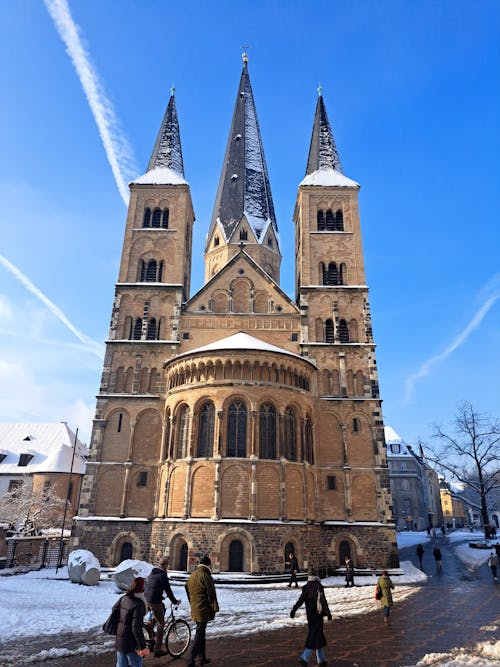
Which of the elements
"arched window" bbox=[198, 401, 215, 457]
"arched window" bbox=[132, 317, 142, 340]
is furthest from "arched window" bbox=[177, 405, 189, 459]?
"arched window" bbox=[132, 317, 142, 340]

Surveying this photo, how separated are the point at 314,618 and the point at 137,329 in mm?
26390

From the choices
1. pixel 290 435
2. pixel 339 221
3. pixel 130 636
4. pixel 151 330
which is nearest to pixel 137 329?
pixel 151 330

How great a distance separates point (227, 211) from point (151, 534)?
27.3 metres

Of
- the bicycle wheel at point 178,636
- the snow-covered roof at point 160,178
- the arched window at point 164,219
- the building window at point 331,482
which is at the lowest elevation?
the bicycle wheel at point 178,636

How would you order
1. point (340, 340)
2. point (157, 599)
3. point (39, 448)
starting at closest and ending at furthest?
point (157, 599) → point (340, 340) → point (39, 448)

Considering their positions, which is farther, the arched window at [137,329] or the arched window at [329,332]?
the arched window at [329,332]

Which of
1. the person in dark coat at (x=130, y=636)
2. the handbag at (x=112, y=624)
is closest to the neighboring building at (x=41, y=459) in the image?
the handbag at (x=112, y=624)

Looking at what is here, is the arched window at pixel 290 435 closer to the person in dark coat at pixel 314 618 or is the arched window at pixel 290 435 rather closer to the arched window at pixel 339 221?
the arched window at pixel 339 221

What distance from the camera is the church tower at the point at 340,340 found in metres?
28.5

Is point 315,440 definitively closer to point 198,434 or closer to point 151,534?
point 198,434

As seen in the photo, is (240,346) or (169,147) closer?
(240,346)

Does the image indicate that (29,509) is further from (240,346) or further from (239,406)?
(240,346)

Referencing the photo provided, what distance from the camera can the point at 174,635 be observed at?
926 cm

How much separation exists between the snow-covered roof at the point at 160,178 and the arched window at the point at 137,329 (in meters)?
11.2
